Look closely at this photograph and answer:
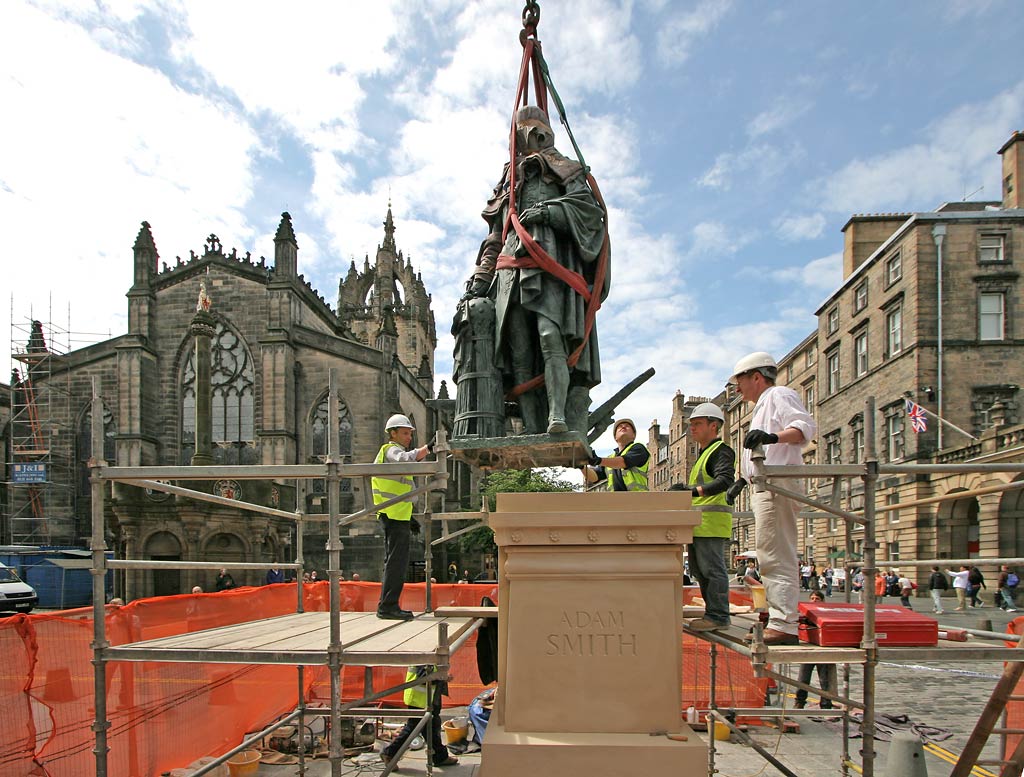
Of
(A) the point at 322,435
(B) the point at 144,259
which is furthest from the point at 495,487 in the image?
(B) the point at 144,259

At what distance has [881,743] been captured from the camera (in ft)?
25.7

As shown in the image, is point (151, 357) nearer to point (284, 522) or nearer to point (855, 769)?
point (284, 522)

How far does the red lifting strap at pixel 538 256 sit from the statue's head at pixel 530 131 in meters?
0.05

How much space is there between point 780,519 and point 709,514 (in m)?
0.48

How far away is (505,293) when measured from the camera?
508cm

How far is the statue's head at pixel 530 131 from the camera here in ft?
17.7

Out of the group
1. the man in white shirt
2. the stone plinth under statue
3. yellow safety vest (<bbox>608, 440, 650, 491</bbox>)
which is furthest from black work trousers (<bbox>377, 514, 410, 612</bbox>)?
the man in white shirt

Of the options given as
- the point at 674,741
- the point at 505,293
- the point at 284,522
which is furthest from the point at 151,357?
the point at 674,741

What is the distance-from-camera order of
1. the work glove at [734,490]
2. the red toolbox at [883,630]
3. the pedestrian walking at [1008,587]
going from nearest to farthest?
the red toolbox at [883,630] → the work glove at [734,490] → the pedestrian walking at [1008,587]

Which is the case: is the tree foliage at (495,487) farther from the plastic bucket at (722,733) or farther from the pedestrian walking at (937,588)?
the plastic bucket at (722,733)

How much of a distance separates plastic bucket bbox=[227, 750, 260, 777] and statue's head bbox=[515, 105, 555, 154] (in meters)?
5.99

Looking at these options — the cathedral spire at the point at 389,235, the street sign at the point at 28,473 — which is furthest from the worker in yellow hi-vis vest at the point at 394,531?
the cathedral spire at the point at 389,235

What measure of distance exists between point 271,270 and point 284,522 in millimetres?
12744

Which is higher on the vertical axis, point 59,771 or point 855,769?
point 59,771
